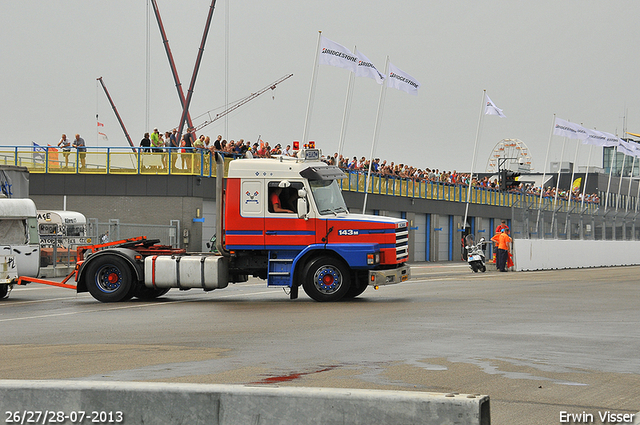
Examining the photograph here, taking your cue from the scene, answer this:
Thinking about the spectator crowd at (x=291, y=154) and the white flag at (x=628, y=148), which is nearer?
the spectator crowd at (x=291, y=154)

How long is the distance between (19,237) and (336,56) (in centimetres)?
1836

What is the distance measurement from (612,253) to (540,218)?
1009 cm

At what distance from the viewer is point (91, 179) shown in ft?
134

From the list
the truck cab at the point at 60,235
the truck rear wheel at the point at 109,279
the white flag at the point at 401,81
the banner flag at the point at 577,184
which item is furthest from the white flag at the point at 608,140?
the truck rear wheel at the point at 109,279

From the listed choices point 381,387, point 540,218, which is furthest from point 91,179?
point 381,387

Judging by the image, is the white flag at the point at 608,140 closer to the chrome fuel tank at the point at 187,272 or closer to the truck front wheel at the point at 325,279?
the truck front wheel at the point at 325,279

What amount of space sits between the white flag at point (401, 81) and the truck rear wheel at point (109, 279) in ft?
79.2

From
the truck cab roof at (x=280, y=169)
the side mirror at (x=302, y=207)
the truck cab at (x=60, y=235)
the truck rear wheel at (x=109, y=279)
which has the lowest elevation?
the truck cab at (x=60, y=235)

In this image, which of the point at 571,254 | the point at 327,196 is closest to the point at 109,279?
the point at 327,196

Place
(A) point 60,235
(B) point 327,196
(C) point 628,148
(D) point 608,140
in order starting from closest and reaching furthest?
1. (B) point 327,196
2. (A) point 60,235
3. (D) point 608,140
4. (C) point 628,148

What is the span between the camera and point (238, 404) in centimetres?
492

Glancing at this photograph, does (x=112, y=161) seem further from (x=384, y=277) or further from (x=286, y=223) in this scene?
(x=384, y=277)

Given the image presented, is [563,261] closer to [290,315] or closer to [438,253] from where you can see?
[438,253]

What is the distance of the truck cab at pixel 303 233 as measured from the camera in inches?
720
